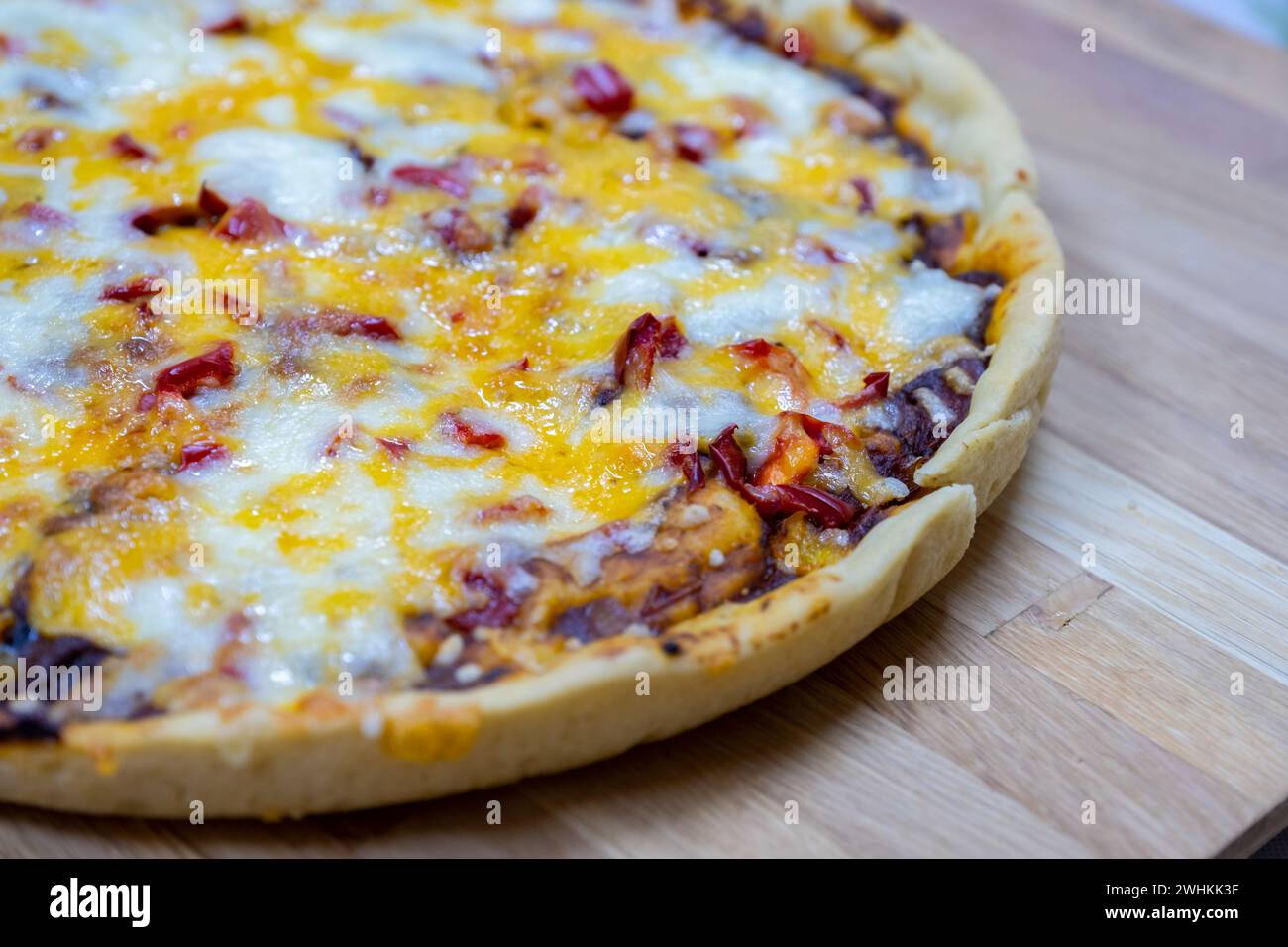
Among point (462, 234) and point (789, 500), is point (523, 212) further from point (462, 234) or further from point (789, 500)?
point (789, 500)

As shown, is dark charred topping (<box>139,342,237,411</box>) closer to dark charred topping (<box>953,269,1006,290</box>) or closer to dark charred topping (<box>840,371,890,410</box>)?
dark charred topping (<box>840,371,890,410</box>)

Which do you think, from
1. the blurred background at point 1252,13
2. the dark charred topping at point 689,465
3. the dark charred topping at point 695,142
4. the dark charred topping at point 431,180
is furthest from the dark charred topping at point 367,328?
the blurred background at point 1252,13

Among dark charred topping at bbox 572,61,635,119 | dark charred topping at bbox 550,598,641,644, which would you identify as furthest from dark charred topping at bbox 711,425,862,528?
dark charred topping at bbox 572,61,635,119

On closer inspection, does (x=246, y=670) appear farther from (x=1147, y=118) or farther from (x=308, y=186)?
(x=1147, y=118)

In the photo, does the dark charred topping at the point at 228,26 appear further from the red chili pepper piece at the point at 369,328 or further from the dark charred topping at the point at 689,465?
the dark charred topping at the point at 689,465
